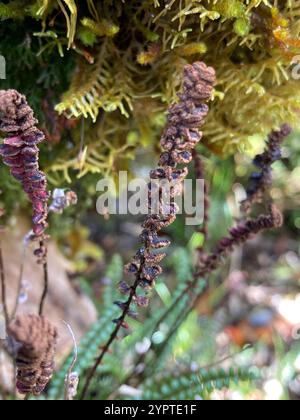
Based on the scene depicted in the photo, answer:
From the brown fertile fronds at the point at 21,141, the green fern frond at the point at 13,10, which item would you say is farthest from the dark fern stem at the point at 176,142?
the green fern frond at the point at 13,10

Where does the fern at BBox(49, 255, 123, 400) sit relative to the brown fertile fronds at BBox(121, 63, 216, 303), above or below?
below

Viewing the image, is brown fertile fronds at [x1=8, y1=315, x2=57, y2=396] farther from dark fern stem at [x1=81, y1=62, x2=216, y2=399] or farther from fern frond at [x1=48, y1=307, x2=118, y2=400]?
fern frond at [x1=48, y1=307, x2=118, y2=400]

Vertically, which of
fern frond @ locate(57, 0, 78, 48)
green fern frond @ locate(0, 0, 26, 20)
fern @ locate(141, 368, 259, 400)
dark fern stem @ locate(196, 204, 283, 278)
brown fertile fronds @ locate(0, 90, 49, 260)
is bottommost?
fern @ locate(141, 368, 259, 400)

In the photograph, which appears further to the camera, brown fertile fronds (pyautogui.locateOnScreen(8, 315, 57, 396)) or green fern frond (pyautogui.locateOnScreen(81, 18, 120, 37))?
green fern frond (pyautogui.locateOnScreen(81, 18, 120, 37))

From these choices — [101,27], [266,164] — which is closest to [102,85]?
[101,27]

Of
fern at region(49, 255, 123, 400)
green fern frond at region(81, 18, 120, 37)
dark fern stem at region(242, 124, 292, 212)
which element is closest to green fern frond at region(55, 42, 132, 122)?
green fern frond at region(81, 18, 120, 37)

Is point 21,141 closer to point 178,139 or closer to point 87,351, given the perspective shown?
point 178,139

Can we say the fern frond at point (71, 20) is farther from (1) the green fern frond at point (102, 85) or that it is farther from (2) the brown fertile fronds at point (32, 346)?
(2) the brown fertile fronds at point (32, 346)
